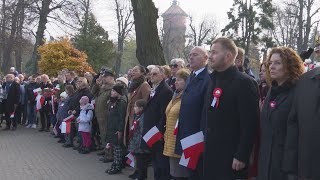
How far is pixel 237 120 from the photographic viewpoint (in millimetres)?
4250

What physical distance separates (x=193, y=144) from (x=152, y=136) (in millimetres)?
1436

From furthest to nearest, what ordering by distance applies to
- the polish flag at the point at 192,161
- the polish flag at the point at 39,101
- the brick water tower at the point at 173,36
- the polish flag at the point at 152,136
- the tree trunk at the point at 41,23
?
the brick water tower at the point at 173,36
the tree trunk at the point at 41,23
the polish flag at the point at 39,101
the polish flag at the point at 152,136
the polish flag at the point at 192,161

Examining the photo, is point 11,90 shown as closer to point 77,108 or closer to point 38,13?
point 77,108

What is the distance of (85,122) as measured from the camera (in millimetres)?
10469

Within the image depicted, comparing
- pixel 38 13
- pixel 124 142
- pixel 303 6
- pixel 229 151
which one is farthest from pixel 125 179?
pixel 303 6

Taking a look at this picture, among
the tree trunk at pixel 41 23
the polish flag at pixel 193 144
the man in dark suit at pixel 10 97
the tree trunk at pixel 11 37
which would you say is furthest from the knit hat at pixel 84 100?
the tree trunk at pixel 11 37

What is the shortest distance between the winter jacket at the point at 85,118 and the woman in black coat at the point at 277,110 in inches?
276

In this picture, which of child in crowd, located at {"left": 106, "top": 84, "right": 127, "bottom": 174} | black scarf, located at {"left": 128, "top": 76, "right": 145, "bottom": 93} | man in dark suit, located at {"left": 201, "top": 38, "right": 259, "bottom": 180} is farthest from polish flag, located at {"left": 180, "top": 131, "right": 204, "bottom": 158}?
child in crowd, located at {"left": 106, "top": 84, "right": 127, "bottom": 174}

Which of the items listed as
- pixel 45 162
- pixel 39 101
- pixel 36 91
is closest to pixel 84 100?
pixel 45 162

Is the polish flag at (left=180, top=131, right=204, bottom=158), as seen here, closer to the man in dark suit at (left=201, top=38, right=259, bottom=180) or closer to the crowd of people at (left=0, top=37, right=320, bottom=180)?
the crowd of people at (left=0, top=37, right=320, bottom=180)

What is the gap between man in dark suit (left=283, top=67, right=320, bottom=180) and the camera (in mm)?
3270

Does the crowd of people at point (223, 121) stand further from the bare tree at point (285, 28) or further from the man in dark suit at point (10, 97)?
the bare tree at point (285, 28)

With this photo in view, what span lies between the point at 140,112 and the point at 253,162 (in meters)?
3.36

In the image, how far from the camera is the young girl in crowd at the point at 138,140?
280 inches
